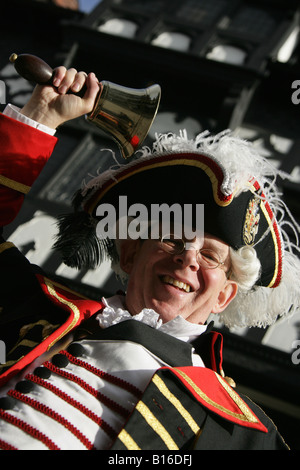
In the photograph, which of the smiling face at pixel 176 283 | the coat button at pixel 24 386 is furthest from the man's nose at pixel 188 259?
the coat button at pixel 24 386

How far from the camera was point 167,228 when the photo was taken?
9.61 feet

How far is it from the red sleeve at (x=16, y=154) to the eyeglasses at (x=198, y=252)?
70cm

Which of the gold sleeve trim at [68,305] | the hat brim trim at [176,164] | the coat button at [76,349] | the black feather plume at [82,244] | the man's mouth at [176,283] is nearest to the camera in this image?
the coat button at [76,349]

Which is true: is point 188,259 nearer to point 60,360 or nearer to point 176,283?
point 176,283

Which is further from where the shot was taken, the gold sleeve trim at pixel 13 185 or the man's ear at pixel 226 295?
the man's ear at pixel 226 295

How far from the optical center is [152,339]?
2.52 metres

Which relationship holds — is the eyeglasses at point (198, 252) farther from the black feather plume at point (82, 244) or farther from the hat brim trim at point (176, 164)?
the black feather plume at point (82, 244)

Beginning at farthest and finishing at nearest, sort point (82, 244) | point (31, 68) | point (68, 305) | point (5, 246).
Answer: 1. point (82, 244)
2. point (5, 246)
3. point (68, 305)
4. point (31, 68)

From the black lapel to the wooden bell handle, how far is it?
3.50 feet

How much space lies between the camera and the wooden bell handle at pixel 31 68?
2410 mm

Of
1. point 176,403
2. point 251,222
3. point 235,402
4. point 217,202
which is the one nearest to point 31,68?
point 217,202

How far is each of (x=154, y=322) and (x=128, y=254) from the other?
0.62 m
